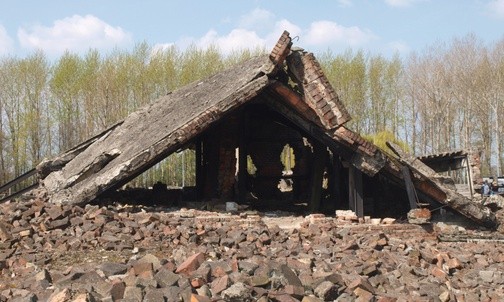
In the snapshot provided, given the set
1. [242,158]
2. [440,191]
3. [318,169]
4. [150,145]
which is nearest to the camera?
[150,145]

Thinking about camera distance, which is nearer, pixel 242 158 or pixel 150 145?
pixel 150 145

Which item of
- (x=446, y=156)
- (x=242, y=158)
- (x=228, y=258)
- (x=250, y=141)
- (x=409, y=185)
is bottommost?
(x=228, y=258)

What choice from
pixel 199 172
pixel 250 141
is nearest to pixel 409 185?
pixel 250 141

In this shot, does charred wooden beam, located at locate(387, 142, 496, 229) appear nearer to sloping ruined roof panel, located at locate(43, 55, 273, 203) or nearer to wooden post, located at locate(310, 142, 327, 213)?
wooden post, located at locate(310, 142, 327, 213)

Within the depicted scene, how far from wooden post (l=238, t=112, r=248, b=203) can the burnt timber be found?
0.08ft

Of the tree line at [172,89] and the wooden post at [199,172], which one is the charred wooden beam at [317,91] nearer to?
the wooden post at [199,172]

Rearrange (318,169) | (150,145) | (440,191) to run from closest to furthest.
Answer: (150,145), (440,191), (318,169)

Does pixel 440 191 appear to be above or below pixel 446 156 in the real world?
below

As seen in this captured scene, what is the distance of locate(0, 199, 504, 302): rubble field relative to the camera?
200 inches

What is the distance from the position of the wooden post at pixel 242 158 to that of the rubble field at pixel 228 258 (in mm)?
2280

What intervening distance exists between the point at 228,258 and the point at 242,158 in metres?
6.99

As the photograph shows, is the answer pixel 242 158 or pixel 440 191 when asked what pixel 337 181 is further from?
pixel 440 191

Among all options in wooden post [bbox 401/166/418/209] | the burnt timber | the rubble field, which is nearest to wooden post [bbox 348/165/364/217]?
the burnt timber

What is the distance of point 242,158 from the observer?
1388 cm
